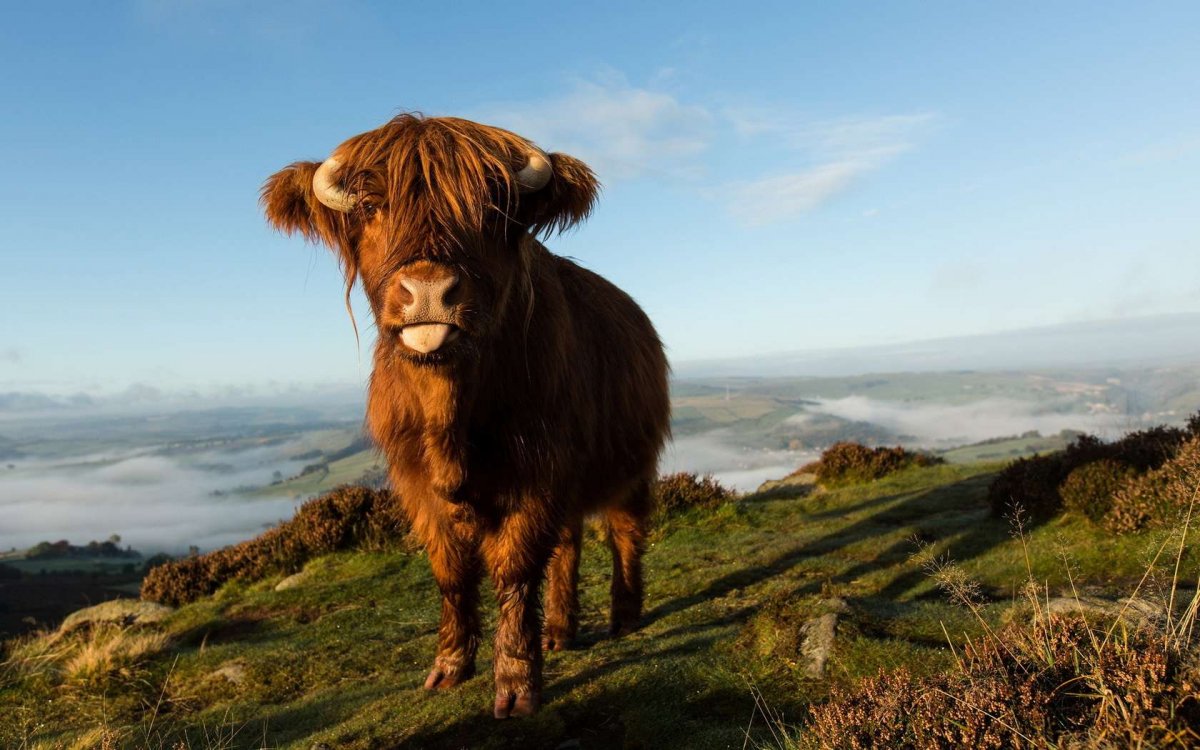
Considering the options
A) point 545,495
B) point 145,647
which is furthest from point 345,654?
point 545,495

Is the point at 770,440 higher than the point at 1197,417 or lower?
lower

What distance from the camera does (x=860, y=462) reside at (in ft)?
49.9

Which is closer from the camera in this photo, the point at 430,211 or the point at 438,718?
the point at 430,211

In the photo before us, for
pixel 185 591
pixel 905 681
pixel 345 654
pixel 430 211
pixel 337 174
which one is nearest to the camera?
pixel 905 681

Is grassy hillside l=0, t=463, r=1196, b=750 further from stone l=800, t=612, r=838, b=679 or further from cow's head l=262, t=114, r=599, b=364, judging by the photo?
cow's head l=262, t=114, r=599, b=364

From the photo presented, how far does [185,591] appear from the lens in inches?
440

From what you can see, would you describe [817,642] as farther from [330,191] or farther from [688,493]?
[688,493]

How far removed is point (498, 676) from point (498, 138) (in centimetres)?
334

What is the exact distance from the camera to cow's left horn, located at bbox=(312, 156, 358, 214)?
419 cm

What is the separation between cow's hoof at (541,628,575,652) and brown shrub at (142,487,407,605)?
5751 millimetres

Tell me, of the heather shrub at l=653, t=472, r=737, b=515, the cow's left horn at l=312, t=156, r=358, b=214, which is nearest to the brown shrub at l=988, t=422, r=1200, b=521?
the heather shrub at l=653, t=472, r=737, b=515

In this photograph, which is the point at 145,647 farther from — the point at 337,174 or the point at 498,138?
the point at 498,138

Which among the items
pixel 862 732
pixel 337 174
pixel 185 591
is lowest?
pixel 185 591

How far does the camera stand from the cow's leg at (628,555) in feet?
22.3
